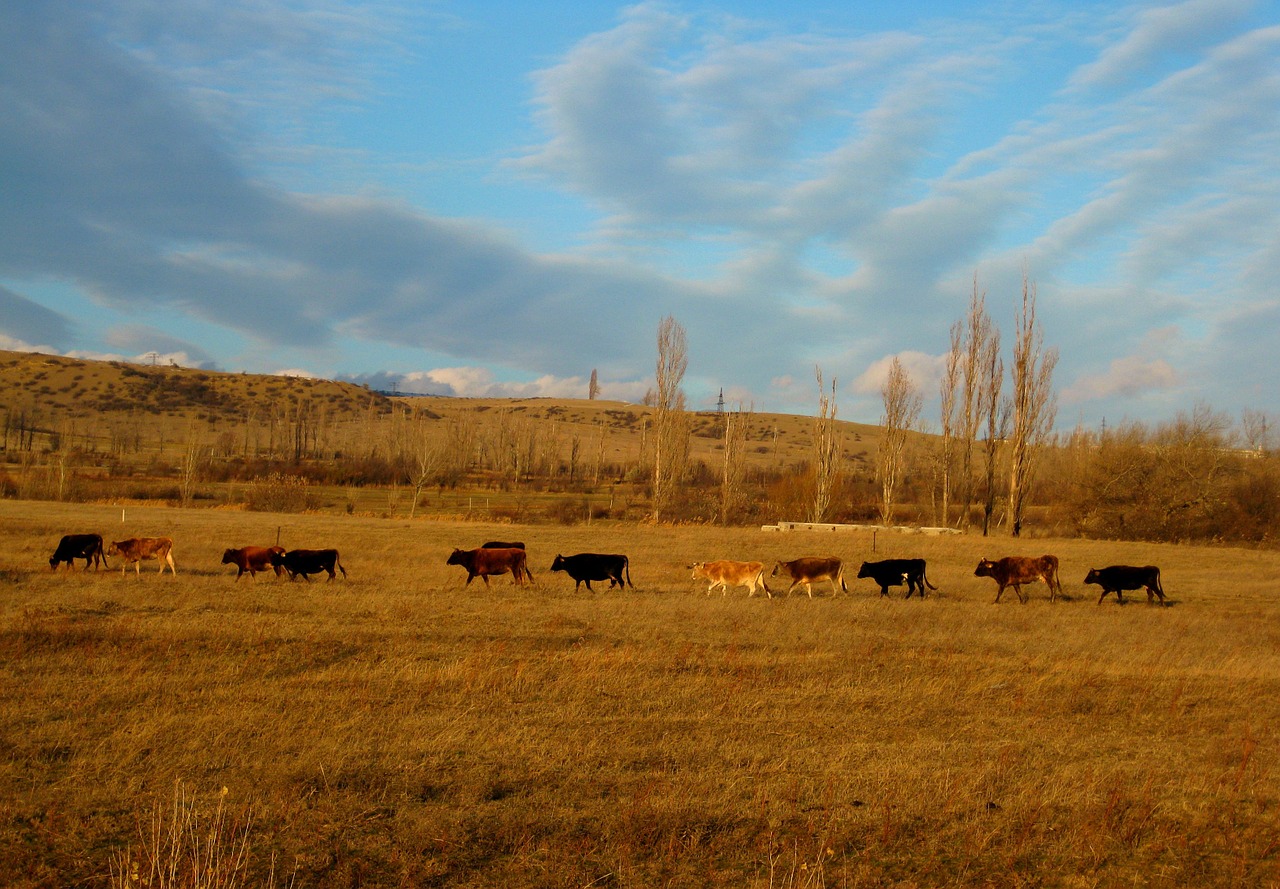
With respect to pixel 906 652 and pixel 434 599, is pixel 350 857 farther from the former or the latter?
pixel 434 599

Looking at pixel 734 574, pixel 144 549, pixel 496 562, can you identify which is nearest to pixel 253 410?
pixel 144 549

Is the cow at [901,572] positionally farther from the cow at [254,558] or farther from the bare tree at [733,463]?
the bare tree at [733,463]

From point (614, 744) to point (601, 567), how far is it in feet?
36.3

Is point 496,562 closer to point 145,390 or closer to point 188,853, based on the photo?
point 188,853


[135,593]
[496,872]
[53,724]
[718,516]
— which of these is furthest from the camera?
[718,516]

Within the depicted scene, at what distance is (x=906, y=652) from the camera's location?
12.4 m

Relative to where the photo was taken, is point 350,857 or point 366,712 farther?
point 366,712

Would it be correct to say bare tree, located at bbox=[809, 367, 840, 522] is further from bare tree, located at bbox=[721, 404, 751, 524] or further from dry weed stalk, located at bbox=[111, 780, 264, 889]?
dry weed stalk, located at bbox=[111, 780, 264, 889]

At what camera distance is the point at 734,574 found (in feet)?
61.4

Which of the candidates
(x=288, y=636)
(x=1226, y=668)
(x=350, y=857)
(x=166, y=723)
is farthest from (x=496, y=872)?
(x=1226, y=668)

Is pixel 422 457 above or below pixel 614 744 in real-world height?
above

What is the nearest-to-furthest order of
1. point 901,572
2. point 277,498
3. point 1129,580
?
1. point 1129,580
2. point 901,572
3. point 277,498

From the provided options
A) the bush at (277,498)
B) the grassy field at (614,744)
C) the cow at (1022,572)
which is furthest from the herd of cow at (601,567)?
the bush at (277,498)

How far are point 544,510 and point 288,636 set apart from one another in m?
37.2
